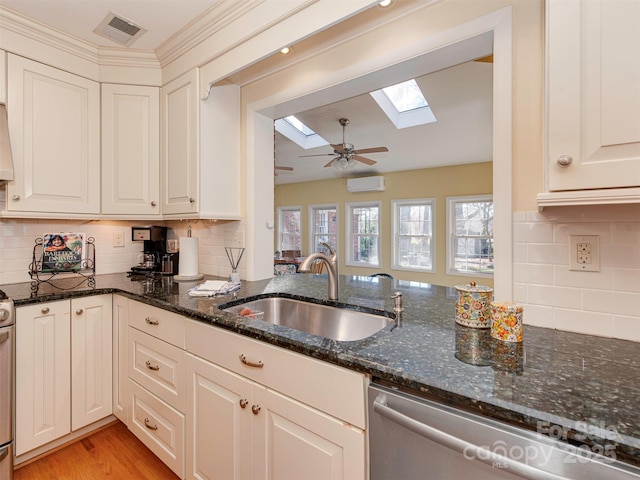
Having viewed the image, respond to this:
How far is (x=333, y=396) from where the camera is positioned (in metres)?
0.95

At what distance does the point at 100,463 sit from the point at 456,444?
1996 mm

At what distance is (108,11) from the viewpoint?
5.81ft

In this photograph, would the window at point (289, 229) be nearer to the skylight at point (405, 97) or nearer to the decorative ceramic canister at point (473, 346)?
the skylight at point (405, 97)

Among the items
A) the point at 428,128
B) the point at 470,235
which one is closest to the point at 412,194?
Result: the point at 470,235

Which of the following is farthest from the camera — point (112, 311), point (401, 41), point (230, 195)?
point (230, 195)

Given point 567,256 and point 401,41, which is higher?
point 401,41

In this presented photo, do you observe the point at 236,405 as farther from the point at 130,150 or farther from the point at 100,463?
the point at 130,150

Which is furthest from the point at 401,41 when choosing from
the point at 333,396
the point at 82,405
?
the point at 82,405

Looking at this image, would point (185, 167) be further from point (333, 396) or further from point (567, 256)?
point (567, 256)

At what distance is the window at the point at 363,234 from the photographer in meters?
6.14

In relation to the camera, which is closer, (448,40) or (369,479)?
(369,479)

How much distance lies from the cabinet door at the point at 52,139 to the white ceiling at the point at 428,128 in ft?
7.47

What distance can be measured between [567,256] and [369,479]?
989 mm

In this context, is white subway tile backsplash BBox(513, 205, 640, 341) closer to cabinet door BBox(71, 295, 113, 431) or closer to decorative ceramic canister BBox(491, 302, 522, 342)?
decorative ceramic canister BBox(491, 302, 522, 342)
